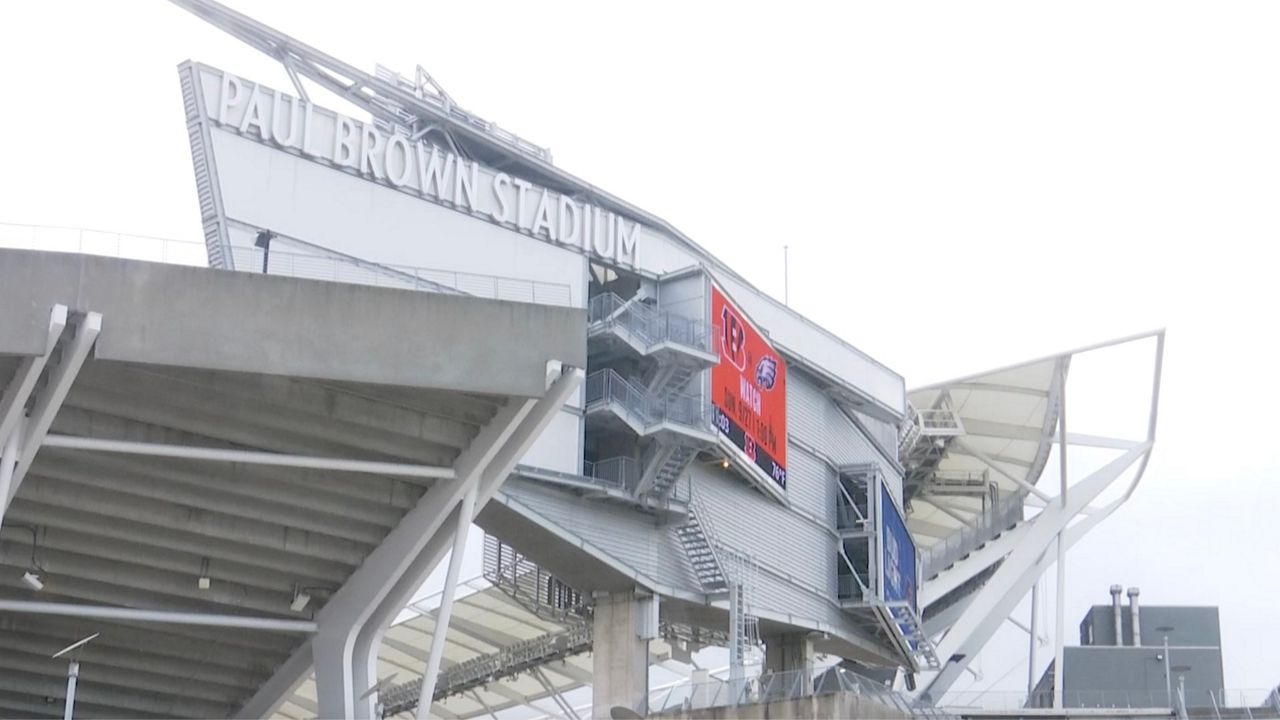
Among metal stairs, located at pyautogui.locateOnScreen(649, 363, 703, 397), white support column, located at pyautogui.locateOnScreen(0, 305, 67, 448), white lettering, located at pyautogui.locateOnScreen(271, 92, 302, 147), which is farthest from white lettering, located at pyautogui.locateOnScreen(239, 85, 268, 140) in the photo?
white support column, located at pyautogui.locateOnScreen(0, 305, 67, 448)

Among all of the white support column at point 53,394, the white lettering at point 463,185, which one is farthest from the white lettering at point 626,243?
the white support column at point 53,394

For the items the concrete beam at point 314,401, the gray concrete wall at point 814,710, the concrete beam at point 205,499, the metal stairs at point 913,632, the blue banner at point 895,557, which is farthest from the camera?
the metal stairs at point 913,632

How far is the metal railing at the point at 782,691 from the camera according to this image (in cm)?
4497

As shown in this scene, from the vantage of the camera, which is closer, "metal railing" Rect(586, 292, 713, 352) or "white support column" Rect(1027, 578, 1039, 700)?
"metal railing" Rect(586, 292, 713, 352)

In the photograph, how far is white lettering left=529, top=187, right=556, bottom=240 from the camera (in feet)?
170

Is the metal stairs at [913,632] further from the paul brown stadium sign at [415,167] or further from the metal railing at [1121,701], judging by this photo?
the paul brown stadium sign at [415,167]

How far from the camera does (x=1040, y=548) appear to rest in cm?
8444

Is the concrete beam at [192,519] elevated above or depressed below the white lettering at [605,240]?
below

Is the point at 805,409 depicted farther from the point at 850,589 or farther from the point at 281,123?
the point at 281,123

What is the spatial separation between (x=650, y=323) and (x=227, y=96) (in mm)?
13914

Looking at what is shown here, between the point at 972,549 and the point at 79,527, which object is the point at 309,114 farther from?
the point at 972,549

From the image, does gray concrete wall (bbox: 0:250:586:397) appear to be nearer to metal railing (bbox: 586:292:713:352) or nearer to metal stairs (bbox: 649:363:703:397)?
metal railing (bbox: 586:292:713:352)

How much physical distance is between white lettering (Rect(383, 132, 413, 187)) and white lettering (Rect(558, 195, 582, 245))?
5.34 m

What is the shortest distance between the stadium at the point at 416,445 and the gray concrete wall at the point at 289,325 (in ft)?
0.17
